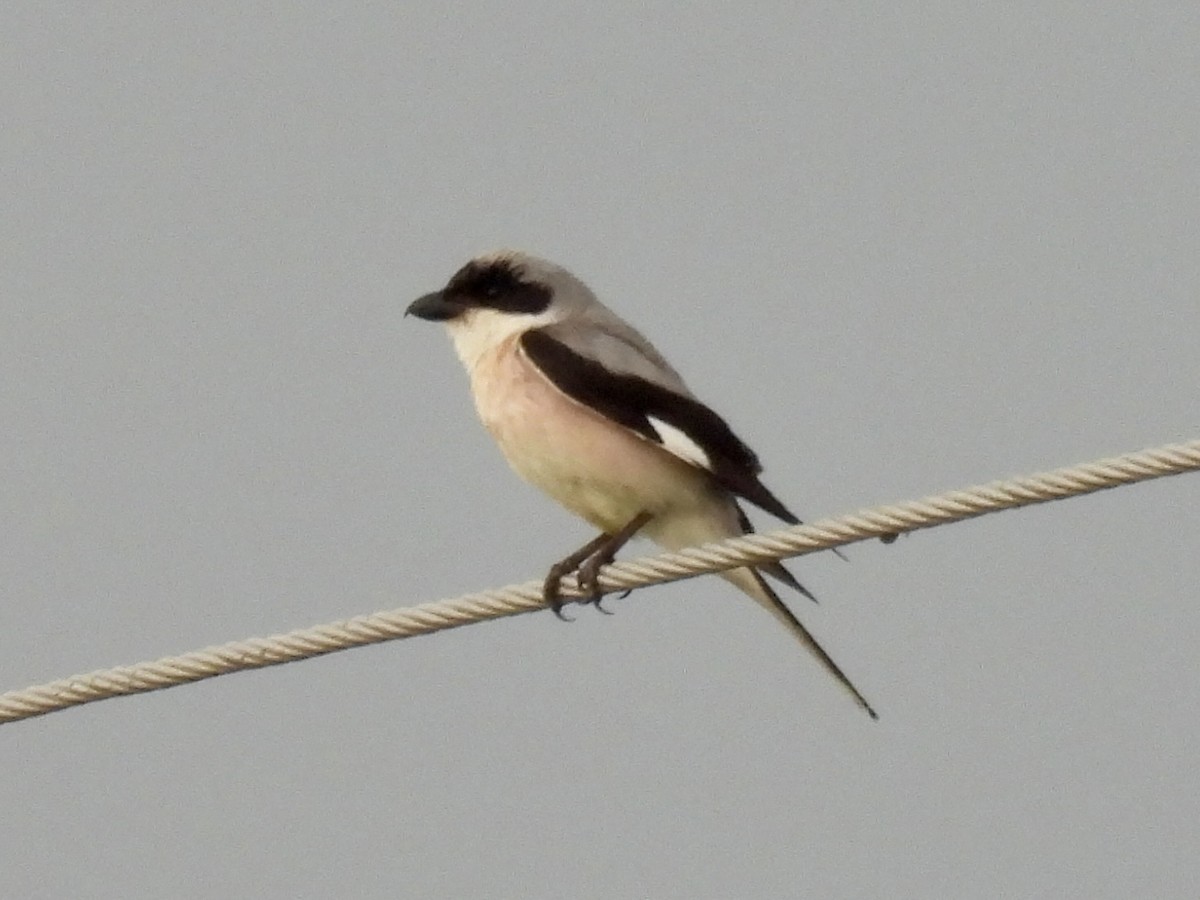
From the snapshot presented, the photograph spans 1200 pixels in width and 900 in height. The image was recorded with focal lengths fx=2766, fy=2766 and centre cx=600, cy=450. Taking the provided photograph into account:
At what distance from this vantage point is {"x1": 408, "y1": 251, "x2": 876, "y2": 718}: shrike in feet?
25.7

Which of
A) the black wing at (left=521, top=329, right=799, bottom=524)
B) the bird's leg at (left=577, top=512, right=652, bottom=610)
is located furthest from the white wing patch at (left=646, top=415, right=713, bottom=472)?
the bird's leg at (left=577, top=512, right=652, bottom=610)

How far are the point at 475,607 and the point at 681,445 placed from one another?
1.43 m

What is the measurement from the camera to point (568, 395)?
26.0 ft

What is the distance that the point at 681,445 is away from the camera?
25.6 ft

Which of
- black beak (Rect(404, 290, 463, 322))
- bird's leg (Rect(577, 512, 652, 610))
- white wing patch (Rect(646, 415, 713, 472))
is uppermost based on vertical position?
black beak (Rect(404, 290, 463, 322))

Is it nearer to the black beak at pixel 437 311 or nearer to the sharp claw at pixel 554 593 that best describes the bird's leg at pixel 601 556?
the sharp claw at pixel 554 593

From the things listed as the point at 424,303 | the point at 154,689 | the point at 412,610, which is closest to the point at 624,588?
the point at 412,610

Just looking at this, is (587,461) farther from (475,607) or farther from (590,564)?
(475,607)

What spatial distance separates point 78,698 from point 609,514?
6.47ft

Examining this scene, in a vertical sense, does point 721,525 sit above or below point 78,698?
below

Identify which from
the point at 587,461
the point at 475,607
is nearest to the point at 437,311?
the point at 587,461

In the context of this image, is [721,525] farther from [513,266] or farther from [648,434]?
[513,266]

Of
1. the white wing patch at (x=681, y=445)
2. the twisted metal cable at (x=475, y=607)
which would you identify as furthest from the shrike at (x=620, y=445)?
the twisted metal cable at (x=475, y=607)

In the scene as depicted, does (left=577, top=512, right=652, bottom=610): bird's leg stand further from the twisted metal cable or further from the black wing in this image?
the twisted metal cable
